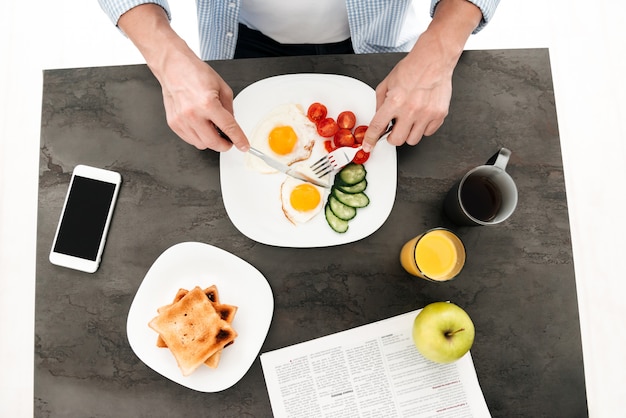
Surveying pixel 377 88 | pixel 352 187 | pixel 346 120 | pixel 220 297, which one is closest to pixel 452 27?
pixel 377 88

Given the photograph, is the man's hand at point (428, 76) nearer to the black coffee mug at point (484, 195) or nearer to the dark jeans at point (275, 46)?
the black coffee mug at point (484, 195)

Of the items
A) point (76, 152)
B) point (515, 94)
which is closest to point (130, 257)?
point (76, 152)

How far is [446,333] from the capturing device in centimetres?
117

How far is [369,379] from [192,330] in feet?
1.63

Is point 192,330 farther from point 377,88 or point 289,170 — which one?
point 377,88

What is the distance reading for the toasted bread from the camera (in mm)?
1200

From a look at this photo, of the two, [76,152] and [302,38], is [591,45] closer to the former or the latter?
[302,38]

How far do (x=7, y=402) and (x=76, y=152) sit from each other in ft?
4.45

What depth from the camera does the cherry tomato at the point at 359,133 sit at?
1329 mm

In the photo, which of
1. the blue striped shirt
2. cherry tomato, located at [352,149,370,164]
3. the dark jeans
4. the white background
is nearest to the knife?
cherry tomato, located at [352,149,370,164]

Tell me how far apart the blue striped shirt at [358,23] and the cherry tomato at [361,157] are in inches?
14.8

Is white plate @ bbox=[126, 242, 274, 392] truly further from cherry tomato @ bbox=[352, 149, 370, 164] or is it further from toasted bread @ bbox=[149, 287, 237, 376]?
cherry tomato @ bbox=[352, 149, 370, 164]

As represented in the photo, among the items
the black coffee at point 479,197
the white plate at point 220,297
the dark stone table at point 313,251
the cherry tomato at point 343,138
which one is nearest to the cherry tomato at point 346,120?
the cherry tomato at point 343,138

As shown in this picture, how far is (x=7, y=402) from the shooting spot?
1999 millimetres
